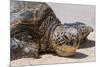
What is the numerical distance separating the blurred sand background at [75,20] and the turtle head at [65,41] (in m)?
0.06

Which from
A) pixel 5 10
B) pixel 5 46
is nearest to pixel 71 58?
pixel 5 46

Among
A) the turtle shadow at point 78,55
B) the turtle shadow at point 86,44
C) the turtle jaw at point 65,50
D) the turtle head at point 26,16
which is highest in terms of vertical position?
the turtle head at point 26,16

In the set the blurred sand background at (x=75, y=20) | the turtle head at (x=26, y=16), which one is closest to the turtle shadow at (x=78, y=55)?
the blurred sand background at (x=75, y=20)

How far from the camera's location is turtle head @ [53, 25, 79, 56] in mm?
2248

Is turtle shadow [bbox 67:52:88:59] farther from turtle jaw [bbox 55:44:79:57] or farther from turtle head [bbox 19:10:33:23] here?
turtle head [bbox 19:10:33:23]

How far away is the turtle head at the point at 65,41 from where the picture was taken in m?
2.25

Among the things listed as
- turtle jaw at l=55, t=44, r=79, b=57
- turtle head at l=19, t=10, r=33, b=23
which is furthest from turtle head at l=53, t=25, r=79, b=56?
turtle head at l=19, t=10, r=33, b=23

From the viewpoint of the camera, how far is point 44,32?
2.19 metres

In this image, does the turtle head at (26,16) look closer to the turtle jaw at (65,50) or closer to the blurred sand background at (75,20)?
the blurred sand background at (75,20)

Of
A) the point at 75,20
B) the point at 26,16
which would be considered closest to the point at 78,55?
the point at 75,20

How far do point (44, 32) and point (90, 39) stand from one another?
0.58 meters

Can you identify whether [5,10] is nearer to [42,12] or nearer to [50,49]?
[42,12]

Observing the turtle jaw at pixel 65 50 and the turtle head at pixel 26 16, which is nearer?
the turtle head at pixel 26 16
